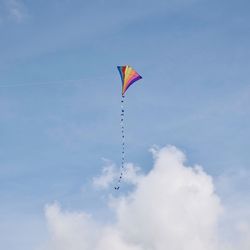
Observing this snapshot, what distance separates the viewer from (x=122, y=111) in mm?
119188

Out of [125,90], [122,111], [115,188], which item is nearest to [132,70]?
[125,90]

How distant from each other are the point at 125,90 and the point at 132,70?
455cm

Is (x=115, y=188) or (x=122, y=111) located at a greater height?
(x=122, y=111)

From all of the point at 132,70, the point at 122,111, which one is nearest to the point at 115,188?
the point at 122,111

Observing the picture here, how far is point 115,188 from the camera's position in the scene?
114 m

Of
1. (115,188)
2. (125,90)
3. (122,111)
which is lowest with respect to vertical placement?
(115,188)

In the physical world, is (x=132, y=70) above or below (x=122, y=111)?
above

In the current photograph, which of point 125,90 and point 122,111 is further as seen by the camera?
point 125,90

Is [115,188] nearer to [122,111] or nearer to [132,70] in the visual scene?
[122,111]

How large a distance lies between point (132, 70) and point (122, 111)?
12241mm

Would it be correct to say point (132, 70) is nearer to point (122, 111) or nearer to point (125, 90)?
point (125, 90)

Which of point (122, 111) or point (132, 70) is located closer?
point (122, 111)

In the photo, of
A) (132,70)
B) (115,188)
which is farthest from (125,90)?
(115,188)

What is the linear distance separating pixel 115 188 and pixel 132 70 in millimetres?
27225
